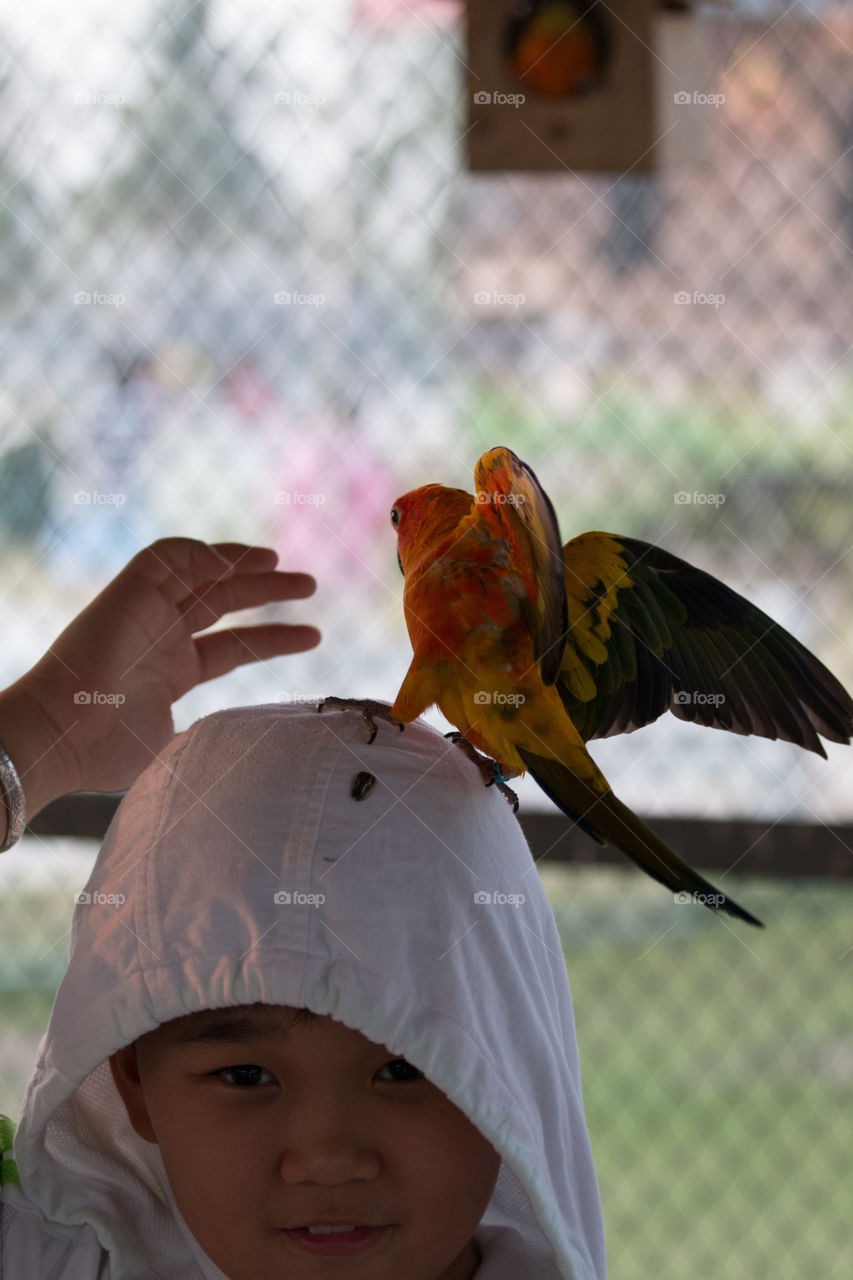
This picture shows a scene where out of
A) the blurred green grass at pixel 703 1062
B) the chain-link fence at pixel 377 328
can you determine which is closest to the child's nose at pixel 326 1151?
the chain-link fence at pixel 377 328

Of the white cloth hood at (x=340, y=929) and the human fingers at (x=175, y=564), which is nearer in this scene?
the white cloth hood at (x=340, y=929)

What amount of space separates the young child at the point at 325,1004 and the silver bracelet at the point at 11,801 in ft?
0.35

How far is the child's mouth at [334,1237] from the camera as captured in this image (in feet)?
1.52

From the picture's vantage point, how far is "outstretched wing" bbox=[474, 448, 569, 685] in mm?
441

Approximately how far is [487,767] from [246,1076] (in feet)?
0.58

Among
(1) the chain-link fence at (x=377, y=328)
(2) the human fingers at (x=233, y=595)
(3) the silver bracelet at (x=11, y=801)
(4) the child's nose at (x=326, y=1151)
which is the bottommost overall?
(4) the child's nose at (x=326, y=1151)

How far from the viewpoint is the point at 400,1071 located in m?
0.49

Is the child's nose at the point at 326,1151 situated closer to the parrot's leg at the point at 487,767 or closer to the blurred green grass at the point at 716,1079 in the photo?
the parrot's leg at the point at 487,767

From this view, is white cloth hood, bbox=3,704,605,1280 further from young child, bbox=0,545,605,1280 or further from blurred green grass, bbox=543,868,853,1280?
blurred green grass, bbox=543,868,853,1280

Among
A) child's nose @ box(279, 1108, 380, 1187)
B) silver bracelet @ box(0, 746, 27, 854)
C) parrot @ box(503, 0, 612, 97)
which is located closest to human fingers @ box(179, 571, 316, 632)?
silver bracelet @ box(0, 746, 27, 854)

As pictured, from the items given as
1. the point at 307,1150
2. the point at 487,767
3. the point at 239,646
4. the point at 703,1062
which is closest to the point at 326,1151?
the point at 307,1150

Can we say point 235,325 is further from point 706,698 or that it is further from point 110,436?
point 706,698

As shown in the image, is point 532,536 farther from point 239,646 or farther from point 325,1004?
point 239,646

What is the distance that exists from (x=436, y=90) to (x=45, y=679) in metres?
0.67
